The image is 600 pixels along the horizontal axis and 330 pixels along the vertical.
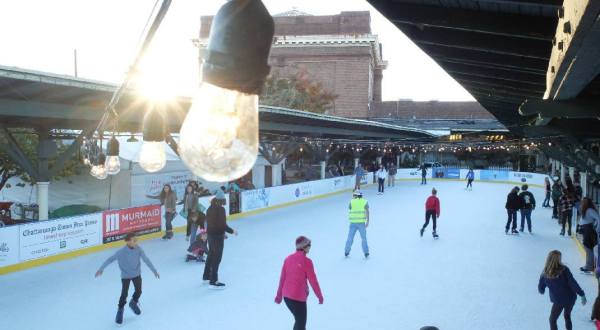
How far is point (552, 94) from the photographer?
11.3 ft

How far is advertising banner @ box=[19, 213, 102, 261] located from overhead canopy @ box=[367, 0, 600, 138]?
9167mm

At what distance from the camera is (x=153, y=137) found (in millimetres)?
3344

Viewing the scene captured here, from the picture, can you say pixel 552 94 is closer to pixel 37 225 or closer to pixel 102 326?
pixel 102 326

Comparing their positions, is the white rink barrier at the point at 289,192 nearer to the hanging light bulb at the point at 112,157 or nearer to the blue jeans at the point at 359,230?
the blue jeans at the point at 359,230

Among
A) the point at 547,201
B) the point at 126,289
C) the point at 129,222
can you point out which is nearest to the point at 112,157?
the point at 126,289

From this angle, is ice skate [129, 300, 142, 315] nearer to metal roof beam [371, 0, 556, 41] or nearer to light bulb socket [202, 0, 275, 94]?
metal roof beam [371, 0, 556, 41]

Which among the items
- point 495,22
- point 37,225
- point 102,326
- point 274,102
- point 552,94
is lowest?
point 102,326

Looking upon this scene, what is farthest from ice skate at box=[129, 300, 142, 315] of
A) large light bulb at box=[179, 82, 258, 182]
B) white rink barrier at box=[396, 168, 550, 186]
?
white rink barrier at box=[396, 168, 550, 186]

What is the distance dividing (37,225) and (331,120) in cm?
1445

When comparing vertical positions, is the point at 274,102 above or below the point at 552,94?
above

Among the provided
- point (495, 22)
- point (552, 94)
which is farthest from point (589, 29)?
point (552, 94)

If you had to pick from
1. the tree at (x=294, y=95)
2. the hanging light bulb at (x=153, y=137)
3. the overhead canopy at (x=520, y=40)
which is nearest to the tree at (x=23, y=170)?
the hanging light bulb at (x=153, y=137)

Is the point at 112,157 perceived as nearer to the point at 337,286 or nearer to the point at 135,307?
the point at 135,307

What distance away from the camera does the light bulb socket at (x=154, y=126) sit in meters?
3.30
